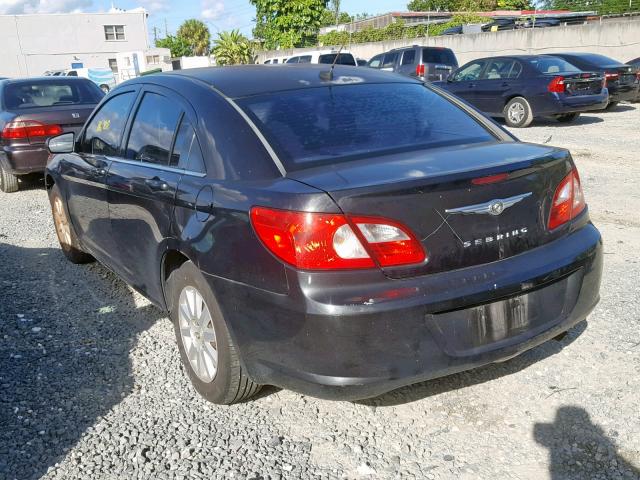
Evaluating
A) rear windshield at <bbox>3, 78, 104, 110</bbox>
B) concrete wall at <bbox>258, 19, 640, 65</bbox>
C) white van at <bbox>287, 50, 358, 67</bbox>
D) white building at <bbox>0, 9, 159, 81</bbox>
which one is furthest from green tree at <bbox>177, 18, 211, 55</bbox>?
rear windshield at <bbox>3, 78, 104, 110</bbox>

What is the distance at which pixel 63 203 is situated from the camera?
5320 mm

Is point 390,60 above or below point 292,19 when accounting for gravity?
below

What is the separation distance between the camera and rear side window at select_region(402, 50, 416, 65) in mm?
19219

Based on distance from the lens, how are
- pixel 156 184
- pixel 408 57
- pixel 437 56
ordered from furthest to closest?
pixel 437 56 < pixel 408 57 < pixel 156 184

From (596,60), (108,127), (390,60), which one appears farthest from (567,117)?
(108,127)

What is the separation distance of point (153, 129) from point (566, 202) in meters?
2.35

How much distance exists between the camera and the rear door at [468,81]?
597 inches

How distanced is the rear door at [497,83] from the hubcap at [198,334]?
41.2 ft

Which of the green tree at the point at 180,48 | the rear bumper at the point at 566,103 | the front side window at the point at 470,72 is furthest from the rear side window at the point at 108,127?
the green tree at the point at 180,48

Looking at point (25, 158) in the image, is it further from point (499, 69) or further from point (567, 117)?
point (567, 117)

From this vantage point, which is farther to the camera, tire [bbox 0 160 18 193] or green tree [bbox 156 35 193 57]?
green tree [bbox 156 35 193 57]

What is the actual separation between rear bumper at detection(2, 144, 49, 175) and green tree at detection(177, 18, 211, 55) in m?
73.7

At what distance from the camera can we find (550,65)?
14234 millimetres

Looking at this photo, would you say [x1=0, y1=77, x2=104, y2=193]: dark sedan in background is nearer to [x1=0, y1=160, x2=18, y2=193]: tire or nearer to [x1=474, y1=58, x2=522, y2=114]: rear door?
[x1=0, y1=160, x2=18, y2=193]: tire
